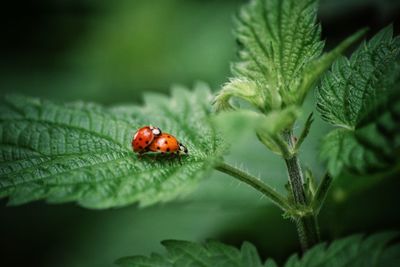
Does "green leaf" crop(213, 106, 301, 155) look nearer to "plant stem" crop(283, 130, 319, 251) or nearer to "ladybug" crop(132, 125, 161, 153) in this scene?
"plant stem" crop(283, 130, 319, 251)

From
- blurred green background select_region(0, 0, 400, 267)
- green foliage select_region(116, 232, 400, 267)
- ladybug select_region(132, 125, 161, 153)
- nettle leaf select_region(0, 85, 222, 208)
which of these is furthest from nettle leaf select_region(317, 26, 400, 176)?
ladybug select_region(132, 125, 161, 153)

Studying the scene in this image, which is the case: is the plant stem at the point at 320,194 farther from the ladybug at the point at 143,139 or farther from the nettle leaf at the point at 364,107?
the ladybug at the point at 143,139

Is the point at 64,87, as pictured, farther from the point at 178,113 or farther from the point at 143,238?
the point at 178,113

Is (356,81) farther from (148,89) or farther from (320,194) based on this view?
(148,89)

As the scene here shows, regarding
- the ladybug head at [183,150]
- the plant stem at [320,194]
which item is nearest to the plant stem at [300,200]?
the plant stem at [320,194]

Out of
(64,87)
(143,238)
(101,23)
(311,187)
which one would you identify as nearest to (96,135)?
(311,187)

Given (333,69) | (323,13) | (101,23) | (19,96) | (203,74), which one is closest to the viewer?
(333,69)

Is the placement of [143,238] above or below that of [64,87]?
below
